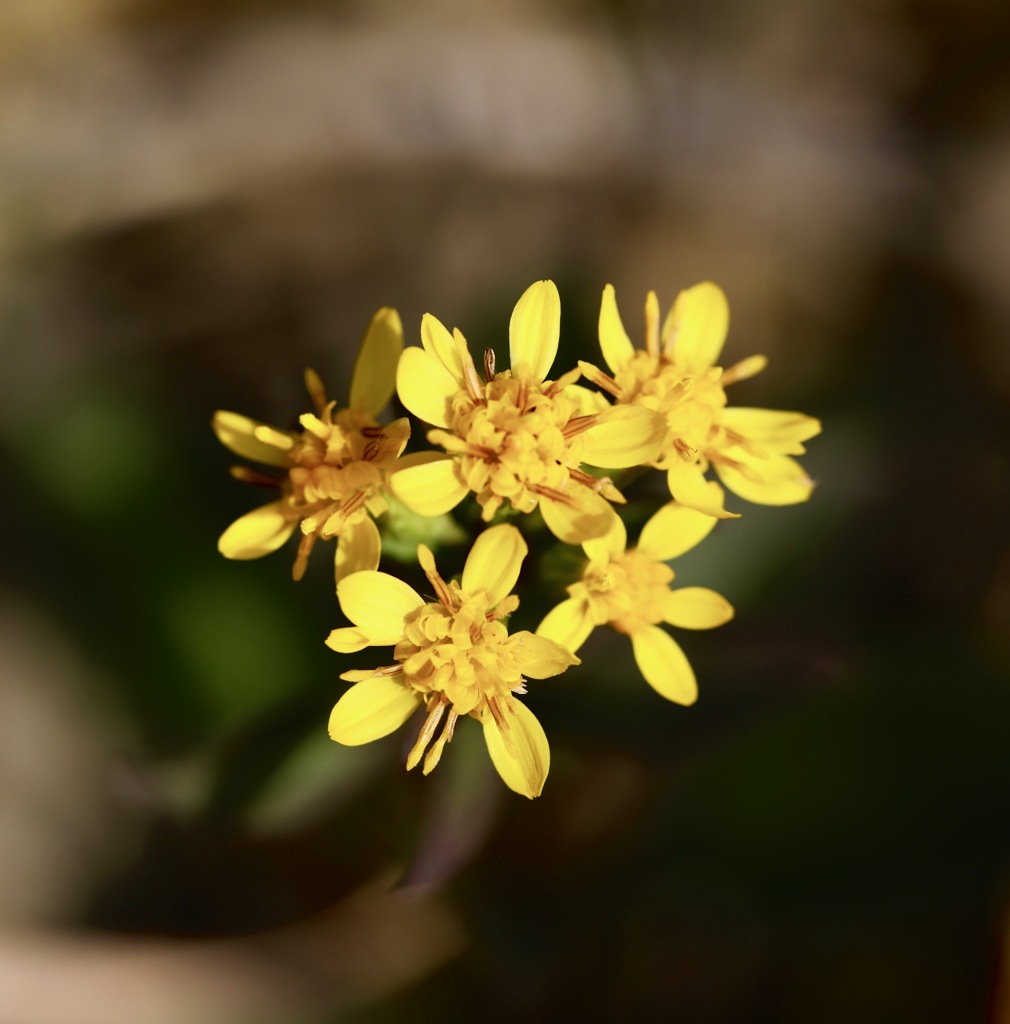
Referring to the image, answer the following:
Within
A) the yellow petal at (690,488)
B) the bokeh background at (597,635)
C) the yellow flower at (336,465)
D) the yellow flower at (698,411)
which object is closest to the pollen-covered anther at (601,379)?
the yellow flower at (698,411)

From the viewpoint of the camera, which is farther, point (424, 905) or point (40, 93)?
point (40, 93)

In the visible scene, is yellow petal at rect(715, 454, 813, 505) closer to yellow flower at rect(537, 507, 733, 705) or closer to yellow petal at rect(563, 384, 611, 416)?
yellow flower at rect(537, 507, 733, 705)

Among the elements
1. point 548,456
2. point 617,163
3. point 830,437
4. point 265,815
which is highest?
point 617,163

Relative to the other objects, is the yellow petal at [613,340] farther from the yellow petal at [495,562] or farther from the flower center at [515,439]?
the yellow petal at [495,562]

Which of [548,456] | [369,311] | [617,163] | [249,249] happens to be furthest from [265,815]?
[617,163]

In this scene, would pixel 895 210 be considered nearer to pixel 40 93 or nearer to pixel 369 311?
pixel 369 311

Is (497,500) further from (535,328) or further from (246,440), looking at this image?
(246,440)

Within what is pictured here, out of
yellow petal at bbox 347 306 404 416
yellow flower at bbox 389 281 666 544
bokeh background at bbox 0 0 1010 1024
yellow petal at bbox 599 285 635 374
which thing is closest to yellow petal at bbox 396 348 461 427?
yellow flower at bbox 389 281 666 544
